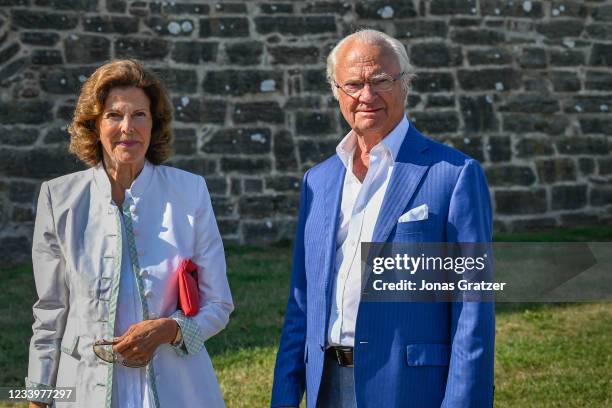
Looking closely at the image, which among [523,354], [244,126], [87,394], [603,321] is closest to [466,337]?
[87,394]

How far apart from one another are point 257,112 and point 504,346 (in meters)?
4.07

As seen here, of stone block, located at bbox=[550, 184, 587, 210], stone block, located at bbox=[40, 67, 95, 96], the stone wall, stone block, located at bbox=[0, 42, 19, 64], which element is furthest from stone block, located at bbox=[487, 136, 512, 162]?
stone block, located at bbox=[0, 42, 19, 64]

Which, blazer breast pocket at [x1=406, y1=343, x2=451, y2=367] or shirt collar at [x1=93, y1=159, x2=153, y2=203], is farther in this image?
shirt collar at [x1=93, y1=159, x2=153, y2=203]

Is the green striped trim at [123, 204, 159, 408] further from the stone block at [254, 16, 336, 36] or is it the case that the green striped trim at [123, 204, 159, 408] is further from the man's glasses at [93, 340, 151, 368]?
the stone block at [254, 16, 336, 36]

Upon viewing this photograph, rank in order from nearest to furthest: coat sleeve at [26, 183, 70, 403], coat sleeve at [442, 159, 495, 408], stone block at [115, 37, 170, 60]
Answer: coat sleeve at [442, 159, 495, 408] < coat sleeve at [26, 183, 70, 403] < stone block at [115, 37, 170, 60]

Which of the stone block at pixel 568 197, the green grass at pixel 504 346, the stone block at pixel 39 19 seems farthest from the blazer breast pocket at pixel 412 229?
the stone block at pixel 568 197

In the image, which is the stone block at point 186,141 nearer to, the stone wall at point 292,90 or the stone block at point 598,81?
the stone wall at point 292,90

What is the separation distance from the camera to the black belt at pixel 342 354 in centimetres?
290

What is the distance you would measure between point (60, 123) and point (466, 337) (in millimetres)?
6847

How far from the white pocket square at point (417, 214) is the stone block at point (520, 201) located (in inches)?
282

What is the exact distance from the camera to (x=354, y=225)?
297 cm

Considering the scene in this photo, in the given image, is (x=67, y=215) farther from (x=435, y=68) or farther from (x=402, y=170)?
(x=435, y=68)

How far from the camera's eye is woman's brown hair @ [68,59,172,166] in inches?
118

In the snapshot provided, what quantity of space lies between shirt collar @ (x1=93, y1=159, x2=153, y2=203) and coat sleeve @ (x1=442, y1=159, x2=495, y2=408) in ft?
3.03
